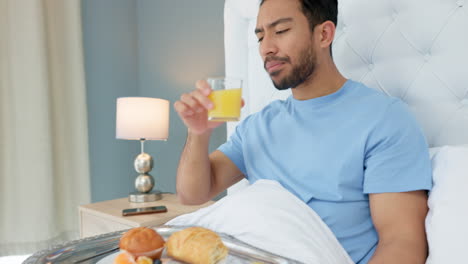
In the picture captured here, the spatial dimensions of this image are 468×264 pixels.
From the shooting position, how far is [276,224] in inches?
28.0

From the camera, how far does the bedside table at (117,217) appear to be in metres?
1.47

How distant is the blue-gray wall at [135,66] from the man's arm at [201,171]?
102 centimetres

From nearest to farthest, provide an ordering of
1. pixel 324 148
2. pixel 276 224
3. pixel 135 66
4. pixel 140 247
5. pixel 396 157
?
pixel 140 247, pixel 276 224, pixel 396 157, pixel 324 148, pixel 135 66

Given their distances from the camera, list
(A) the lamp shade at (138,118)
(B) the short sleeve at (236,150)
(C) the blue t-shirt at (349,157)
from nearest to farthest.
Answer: (C) the blue t-shirt at (349,157), (B) the short sleeve at (236,150), (A) the lamp shade at (138,118)

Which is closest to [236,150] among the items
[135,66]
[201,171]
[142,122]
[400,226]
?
[201,171]

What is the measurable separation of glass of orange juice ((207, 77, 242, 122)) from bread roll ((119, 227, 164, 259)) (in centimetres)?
33

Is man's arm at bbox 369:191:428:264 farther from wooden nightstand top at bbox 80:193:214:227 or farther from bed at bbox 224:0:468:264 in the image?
wooden nightstand top at bbox 80:193:214:227

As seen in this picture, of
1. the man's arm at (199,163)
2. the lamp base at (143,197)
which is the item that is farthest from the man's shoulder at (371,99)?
the lamp base at (143,197)

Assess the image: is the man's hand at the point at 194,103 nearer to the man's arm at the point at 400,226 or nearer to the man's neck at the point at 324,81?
the man's neck at the point at 324,81

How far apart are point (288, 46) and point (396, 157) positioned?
1.41 feet

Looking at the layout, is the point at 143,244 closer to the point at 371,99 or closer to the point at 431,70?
the point at 371,99

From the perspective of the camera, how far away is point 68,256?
653 mm

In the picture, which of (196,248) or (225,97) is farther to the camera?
(225,97)

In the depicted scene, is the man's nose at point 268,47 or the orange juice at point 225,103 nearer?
the orange juice at point 225,103
